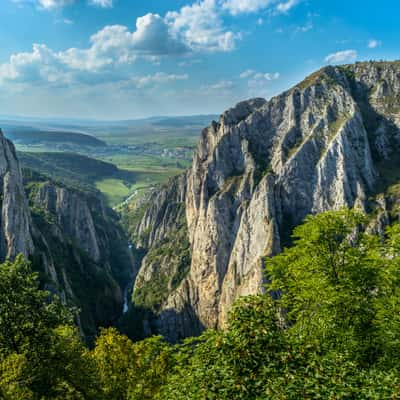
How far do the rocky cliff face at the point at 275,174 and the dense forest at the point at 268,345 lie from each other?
79.2 m

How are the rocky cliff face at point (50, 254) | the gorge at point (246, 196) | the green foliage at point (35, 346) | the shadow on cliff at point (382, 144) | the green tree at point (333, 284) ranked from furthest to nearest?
the shadow on cliff at point (382, 144) → the gorge at point (246, 196) → the rocky cliff face at point (50, 254) → the green foliage at point (35, 346) → the green tree at point (333, 284)

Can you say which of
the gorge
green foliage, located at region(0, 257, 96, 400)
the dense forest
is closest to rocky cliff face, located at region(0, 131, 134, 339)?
the gorge

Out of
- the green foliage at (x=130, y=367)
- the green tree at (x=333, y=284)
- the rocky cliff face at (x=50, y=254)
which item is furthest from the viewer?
the rocky cliff face at (x=50, y=254)

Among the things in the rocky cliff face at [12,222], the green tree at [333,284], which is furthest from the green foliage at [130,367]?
the rocky cliff face at [12,222]

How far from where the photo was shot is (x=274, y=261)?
105 ft

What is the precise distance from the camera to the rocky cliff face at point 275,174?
396ft

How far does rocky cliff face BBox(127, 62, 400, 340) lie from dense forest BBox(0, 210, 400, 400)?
79.2 metres

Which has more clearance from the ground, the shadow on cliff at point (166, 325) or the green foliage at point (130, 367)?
the green foliage at point (130, 367)

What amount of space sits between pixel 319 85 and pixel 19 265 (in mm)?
149424

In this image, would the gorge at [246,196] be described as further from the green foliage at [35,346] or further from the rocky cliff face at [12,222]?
the green foliage at [35,346]

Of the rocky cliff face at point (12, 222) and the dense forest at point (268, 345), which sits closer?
the dense forest at point (268, 345)

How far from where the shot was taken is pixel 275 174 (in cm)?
13375

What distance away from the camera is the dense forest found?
1477 centimetres

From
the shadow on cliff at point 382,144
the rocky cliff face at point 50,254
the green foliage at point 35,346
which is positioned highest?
the shadow on cliff at point 382,144
